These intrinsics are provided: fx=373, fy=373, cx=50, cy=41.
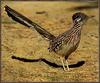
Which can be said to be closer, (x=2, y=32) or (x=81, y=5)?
(x=2, y=32)

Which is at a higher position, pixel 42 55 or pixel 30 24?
pixel 30 24

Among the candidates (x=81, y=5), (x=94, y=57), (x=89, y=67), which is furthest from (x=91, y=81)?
(x=81, y=5)

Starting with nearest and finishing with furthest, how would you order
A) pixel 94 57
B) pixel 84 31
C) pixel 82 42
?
pixel 94 57
pixel 82 42
pixel 84 31

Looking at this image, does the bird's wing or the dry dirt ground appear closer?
the dry dirt ground

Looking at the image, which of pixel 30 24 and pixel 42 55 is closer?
pixel 30 24

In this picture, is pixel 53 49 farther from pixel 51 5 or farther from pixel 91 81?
pixel 51 5

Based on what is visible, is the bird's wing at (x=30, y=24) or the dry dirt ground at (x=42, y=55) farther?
the bird's wing at (x=30, y=24)

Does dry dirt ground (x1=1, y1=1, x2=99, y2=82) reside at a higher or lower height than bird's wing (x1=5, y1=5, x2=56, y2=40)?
lower

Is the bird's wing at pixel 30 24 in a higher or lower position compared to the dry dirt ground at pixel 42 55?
higher
